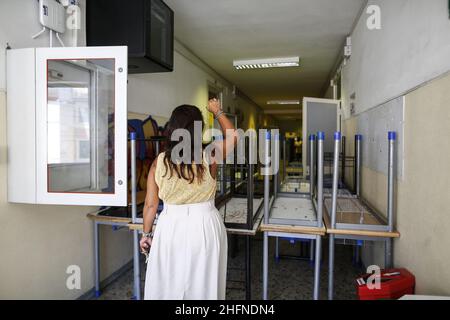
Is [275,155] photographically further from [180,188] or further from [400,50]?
[180,188]

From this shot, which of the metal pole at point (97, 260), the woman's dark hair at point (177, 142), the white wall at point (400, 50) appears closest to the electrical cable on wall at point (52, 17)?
the woman's dark hair at point (177, 142)

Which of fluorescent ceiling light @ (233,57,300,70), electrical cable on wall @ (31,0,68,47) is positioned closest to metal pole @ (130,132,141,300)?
electrical cable on wall @ (31,0,68,47)

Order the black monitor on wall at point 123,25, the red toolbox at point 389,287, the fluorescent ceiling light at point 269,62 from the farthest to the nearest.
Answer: the fluorescent ceiling light at point 269,62
the black monitor on wall at point 123,25
the red toolbox at point 389,287

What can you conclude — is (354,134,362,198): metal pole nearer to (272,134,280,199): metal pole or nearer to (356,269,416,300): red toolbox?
(272,134,280,199): metal pole

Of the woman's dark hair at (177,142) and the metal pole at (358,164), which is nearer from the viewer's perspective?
the woman's dark hair at (177,142)

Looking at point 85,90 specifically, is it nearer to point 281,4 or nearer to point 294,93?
point 281,4

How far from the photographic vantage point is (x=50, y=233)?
233cm

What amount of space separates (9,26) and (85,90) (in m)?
0.61

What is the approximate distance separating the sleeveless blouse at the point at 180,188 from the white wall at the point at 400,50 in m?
1.29

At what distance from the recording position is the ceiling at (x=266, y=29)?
3.28 metres

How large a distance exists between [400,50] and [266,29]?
2114 mm

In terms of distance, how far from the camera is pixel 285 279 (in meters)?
3.13

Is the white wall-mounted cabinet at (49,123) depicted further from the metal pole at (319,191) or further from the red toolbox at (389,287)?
the red toolbox at (389,287)
